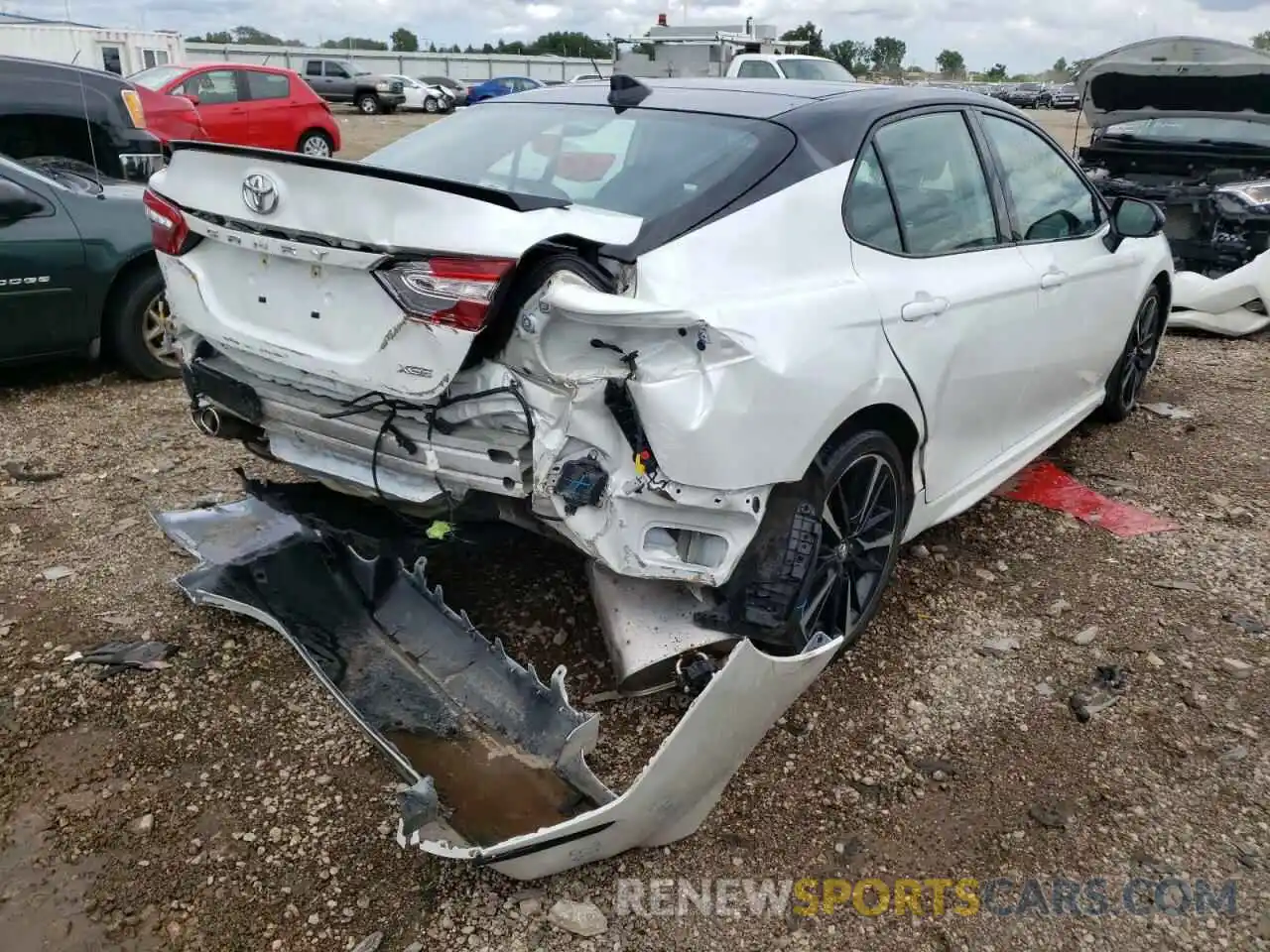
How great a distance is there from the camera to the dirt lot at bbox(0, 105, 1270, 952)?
2.29 m

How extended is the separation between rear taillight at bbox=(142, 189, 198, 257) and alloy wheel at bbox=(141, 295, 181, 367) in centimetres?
278

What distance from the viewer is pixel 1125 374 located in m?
5.26

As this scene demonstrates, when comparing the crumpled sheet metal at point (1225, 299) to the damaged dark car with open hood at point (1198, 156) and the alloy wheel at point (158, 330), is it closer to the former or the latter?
the damaged dark car with open hood at point (1198, 156)

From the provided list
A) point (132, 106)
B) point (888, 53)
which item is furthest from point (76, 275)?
point (888, 53)

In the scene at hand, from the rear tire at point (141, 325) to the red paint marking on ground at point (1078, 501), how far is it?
14.4 ft

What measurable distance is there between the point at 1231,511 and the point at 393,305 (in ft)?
12.2

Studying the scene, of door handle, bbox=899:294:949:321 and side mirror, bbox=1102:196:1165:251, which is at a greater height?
side mirror, bbox=1102:196:1165:251

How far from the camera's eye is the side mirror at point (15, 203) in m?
5.17

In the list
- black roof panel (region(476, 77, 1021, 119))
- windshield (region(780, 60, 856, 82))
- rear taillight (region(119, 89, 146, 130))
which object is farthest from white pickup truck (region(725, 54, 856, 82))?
black roof panel (region(476, 77, 1021, 119))

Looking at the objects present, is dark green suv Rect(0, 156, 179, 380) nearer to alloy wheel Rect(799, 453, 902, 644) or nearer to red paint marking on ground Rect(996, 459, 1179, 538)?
alloy wheel Rect(799, 453, 902, 644)

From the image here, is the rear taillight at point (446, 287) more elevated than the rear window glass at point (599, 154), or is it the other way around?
the rear window glass at point (599, 154)

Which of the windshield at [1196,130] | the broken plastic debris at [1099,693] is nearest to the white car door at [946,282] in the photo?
the broken plastic debris at [1099,693]

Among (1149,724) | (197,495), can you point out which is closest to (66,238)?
(197,495)

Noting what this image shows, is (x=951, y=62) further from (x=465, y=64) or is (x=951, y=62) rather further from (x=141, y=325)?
(x=141, y=325)
